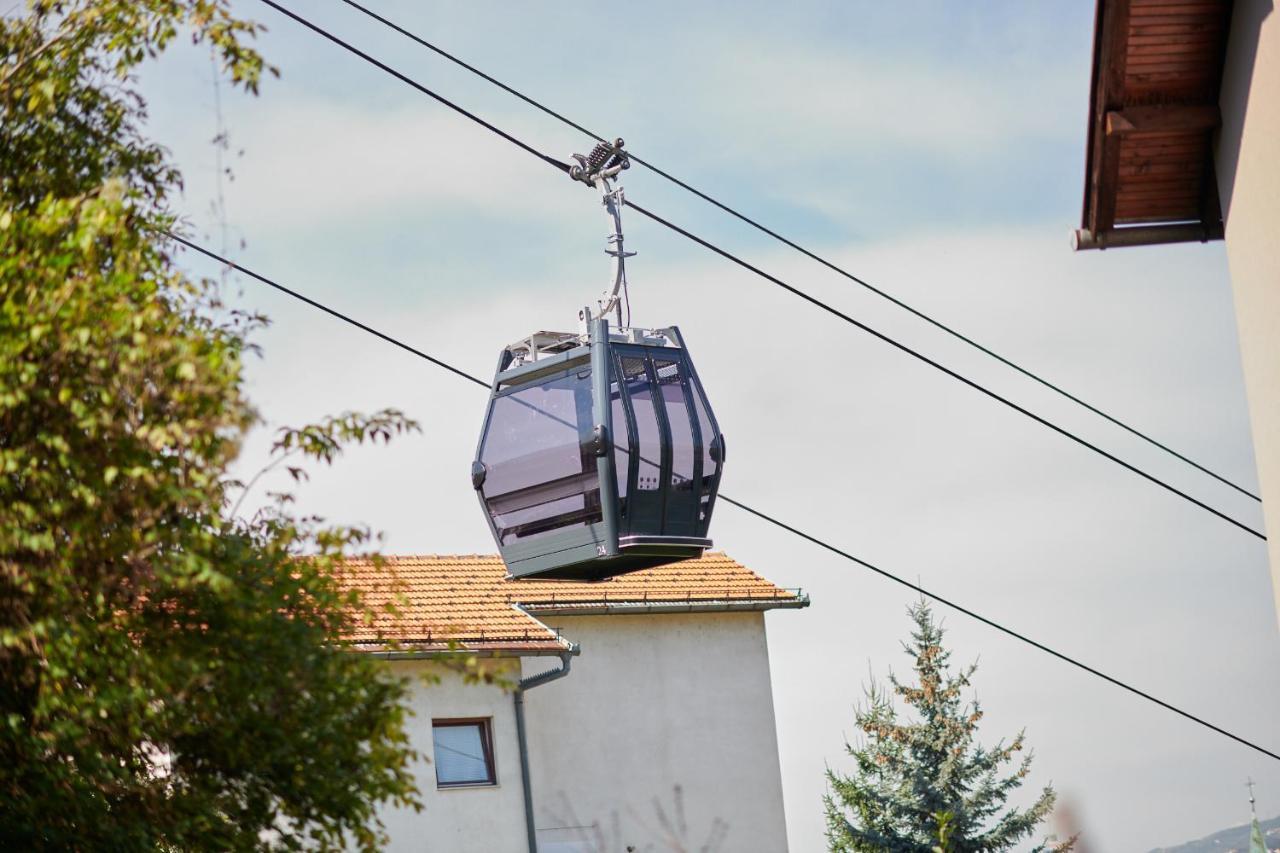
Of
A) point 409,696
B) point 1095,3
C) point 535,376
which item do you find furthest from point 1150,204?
point 409,696

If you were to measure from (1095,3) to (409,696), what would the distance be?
4.98m

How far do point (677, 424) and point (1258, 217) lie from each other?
4.94 metres

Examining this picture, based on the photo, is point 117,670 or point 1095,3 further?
point 1095,3

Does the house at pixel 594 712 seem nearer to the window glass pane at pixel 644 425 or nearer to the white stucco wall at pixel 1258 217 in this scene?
the window glass pane at pixel 644 425

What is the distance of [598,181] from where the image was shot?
39.4ft

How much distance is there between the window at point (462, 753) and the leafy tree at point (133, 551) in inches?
475

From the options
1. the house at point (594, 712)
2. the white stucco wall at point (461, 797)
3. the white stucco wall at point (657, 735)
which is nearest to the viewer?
the white stucco wall at point (461, 797)

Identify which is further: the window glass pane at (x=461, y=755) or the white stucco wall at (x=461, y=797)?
A: the window glass pane at (x=461, y=755)

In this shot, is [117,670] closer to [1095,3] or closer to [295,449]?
[295,449]

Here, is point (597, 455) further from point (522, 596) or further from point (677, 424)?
point (522, 596)

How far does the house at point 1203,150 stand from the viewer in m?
8.82

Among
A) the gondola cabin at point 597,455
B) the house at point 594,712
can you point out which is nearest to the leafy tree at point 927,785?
the house at point 594,712

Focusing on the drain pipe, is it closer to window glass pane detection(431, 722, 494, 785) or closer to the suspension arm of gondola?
window glass pane detection(431, 722, 494, 785)

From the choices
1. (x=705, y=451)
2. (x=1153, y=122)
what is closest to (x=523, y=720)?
(x=705, y=451)
